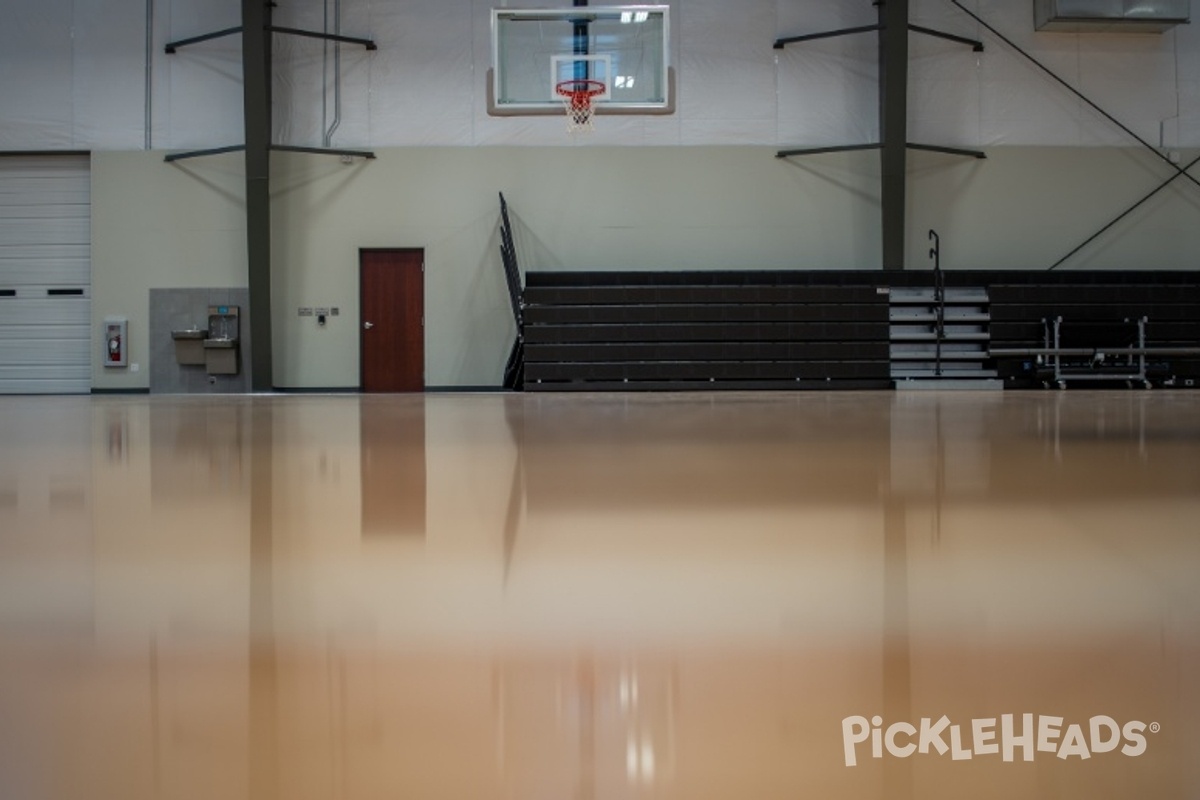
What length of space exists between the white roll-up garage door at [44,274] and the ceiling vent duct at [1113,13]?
13.3 meters

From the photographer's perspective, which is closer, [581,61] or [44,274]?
[581,61]

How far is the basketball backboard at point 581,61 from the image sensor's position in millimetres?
11344

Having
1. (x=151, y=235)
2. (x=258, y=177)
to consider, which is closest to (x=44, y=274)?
(x=151, y=235)

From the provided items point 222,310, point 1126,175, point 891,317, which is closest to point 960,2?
point 1126,175

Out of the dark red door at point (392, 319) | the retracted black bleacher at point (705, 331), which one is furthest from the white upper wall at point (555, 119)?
the retracted black bleacher at point (705, 331)

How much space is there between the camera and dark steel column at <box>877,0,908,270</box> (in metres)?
14.1

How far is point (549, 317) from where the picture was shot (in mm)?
14016

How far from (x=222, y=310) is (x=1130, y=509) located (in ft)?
47.1

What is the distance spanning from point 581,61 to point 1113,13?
25.3 feet

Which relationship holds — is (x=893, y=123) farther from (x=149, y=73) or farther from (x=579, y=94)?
(x=149, y=73)

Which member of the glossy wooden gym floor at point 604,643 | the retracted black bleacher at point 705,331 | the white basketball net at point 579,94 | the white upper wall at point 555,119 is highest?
the white upper wall at point 555,119

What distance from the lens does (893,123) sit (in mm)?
14211

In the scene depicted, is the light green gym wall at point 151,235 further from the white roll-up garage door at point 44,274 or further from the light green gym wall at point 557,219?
the white roll-up garage door at point 44,274

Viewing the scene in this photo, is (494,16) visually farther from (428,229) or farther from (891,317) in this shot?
(891,317)
